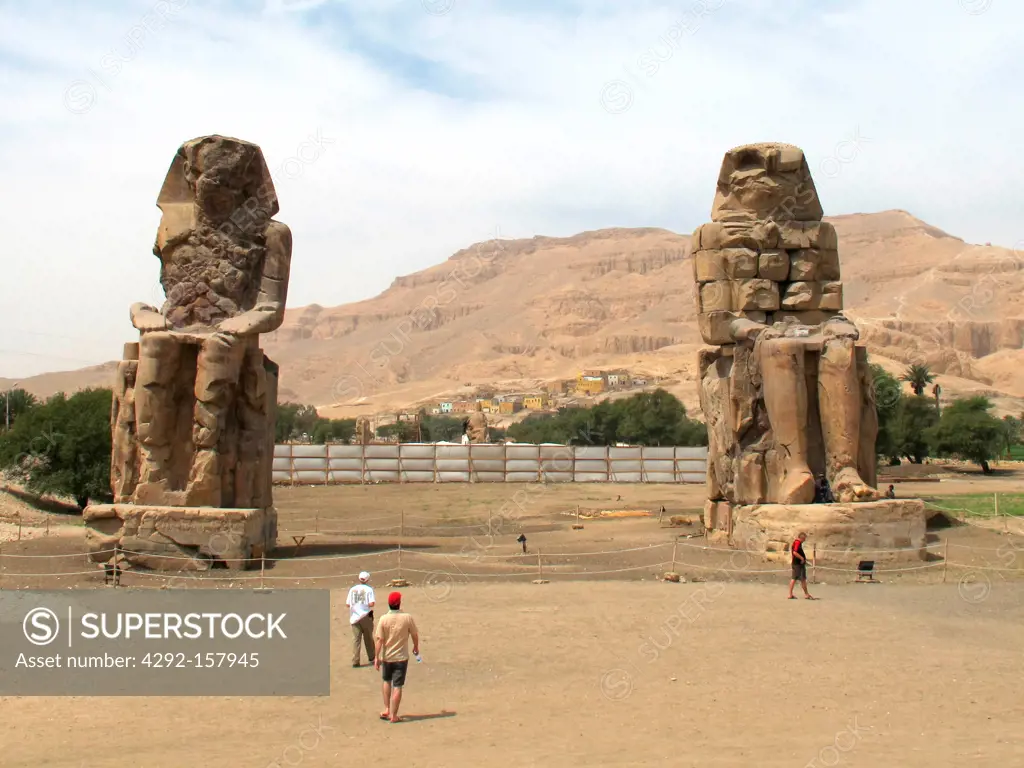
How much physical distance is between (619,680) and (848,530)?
552cm

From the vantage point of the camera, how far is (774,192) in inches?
556

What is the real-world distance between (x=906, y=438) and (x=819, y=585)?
103 feet

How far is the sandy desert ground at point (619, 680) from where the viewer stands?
5.95 metres

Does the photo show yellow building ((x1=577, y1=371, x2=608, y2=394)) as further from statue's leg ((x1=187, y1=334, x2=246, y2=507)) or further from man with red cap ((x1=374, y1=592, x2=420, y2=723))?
man with red cap ((x1=374, y1=592, x2=420, y2=723))

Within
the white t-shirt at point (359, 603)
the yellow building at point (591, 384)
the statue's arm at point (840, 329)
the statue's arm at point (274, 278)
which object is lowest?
the white t-shirt at point (359, 603)

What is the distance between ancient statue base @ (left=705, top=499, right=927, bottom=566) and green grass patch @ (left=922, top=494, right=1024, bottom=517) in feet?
28.3

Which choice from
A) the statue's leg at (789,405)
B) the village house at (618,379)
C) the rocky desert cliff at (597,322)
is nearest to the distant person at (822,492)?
the statue's leg at (789,405)

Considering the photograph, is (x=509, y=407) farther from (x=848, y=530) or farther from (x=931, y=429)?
(x=848, y=530)

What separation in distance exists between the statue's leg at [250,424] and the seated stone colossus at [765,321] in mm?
5489

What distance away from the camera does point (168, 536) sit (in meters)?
12.0

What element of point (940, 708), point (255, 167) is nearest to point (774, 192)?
point (255, 167)

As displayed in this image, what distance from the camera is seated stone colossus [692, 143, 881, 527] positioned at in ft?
43.2

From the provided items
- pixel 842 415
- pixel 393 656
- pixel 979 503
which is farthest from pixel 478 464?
pixel 393 656

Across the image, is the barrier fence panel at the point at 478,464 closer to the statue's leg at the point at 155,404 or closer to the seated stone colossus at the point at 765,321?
the seated stone colossus at the point at 765,321
